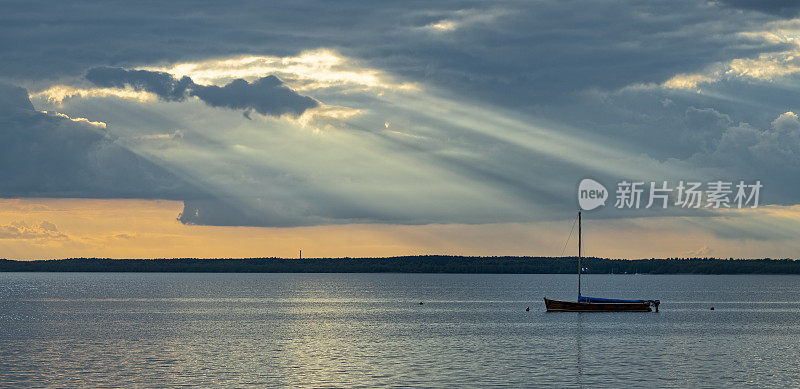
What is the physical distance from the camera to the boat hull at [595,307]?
13950 cm

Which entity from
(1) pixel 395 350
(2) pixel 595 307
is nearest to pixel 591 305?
(2) pixel 595 307

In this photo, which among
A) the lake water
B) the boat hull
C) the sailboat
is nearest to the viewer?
the lake water

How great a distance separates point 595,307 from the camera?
140m

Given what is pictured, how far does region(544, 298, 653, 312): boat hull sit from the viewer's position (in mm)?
139500

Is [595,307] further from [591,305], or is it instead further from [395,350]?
[395,350]

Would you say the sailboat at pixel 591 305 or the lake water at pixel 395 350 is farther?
the sailboat at pixel 591 305

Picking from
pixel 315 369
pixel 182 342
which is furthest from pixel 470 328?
pixel 315 369

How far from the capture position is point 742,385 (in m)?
59.7

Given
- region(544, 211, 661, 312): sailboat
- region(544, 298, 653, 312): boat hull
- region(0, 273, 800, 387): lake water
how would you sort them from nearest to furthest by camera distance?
region(0, 273, 800, 387): lake water
region(544, 298, 653, 312): boat hull
region(544, 211, 661, 312): sailboat

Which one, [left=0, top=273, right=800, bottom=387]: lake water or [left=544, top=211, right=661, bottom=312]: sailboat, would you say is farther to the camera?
[left=544, top=211, right=661, bottom=312]: sailboat

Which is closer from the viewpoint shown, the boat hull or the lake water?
the lake water

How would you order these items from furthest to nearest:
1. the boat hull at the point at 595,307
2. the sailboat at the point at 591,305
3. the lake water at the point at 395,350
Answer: the sailboat at the point at 591,305, the boat hull at the point at 595,307, the lake water at the point at 395,350

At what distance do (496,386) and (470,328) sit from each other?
52000 mm

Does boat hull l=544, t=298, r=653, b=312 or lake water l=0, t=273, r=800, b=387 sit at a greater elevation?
boat hull l=544, t=298, r=653, b=312
